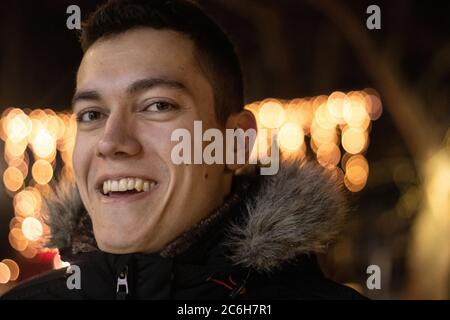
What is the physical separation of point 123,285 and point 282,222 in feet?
1.13

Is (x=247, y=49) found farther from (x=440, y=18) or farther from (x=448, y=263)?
(x=448, y=263)

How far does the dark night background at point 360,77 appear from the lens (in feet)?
10.9

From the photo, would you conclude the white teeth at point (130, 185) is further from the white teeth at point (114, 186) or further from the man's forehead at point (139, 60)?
the man's forehead at point (139, 60)

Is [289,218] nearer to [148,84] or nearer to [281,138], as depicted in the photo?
[148,84]

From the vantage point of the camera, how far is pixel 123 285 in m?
1.33

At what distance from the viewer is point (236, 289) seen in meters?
1.37

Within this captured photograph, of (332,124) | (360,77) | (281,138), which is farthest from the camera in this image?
(360,77)

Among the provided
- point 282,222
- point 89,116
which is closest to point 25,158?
point 89,116

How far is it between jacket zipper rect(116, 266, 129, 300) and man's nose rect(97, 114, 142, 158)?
23 cm

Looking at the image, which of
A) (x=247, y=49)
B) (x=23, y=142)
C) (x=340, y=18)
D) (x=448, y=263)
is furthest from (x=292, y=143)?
(x=23, y=142)

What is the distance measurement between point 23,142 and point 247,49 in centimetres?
140

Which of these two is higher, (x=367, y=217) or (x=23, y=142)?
(x=23, y=142)
